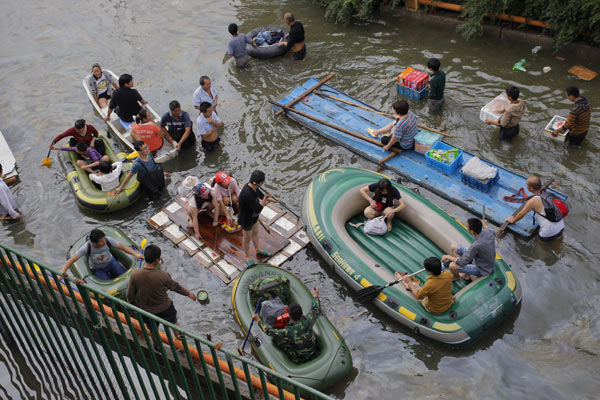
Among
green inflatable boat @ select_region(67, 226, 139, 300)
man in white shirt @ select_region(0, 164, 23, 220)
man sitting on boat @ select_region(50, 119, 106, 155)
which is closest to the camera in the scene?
green inflatable boat @ select_region(67, 226, 139, 300)

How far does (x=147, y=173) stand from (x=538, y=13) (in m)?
10.0

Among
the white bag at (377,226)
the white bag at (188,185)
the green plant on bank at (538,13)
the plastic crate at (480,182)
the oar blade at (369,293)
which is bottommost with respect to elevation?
the oar blade at (369,293)

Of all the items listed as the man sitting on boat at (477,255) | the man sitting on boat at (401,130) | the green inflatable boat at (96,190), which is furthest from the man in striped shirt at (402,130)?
the green inflatable boat at (96,190)

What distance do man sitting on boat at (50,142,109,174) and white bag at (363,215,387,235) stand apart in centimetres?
556

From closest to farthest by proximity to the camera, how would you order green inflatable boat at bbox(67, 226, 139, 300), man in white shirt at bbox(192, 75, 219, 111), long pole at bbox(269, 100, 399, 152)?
green inflatable boat at bbox(67, 226, 139, 300)
long pole at bbox(269, 100, 399, 152)
man in white shirt at bbox(192, 75, 219, 111)

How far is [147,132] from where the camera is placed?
1120 centimetres

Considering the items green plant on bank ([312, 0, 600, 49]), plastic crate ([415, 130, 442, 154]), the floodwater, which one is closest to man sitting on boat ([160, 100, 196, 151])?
the floodwater

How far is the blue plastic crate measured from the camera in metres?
12.4

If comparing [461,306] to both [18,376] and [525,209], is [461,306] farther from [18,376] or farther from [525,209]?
[18,376]

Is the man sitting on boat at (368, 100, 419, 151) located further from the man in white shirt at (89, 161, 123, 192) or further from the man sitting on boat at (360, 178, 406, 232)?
the man in white shirt at (89, 161, 123, 192)

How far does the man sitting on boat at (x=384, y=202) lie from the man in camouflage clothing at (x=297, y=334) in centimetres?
229

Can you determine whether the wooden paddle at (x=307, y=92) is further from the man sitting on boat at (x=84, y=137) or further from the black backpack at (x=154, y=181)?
the man sitting on boat at (x=84, y=137)

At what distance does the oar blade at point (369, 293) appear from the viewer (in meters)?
8.20

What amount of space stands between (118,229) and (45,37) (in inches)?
382
